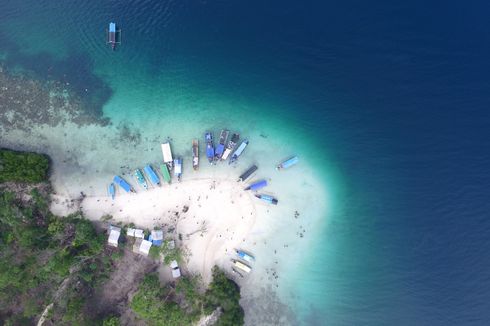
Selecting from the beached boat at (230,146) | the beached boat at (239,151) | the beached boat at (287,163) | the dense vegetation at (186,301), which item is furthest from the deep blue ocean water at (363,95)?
the dense vegetation at (186,301)

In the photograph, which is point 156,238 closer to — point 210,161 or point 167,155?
point 167,155

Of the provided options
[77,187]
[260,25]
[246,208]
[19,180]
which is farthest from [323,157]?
[19,180]

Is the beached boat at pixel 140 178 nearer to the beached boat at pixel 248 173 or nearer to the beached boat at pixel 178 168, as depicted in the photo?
the beached boat at pixel 178 168

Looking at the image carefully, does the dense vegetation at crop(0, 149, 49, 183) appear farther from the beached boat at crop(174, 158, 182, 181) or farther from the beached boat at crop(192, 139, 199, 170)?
the beached boat at crop(192, 139, 199, 170)

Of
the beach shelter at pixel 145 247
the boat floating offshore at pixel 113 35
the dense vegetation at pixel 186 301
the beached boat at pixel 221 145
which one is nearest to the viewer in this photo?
the dense vegetation at pixel 186 301

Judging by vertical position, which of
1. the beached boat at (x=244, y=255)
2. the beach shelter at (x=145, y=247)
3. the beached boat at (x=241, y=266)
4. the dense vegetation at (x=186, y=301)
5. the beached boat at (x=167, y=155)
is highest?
the beached boat at (x=167, y=155)

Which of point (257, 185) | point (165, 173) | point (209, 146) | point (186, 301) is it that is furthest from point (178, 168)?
point (186, 301)
